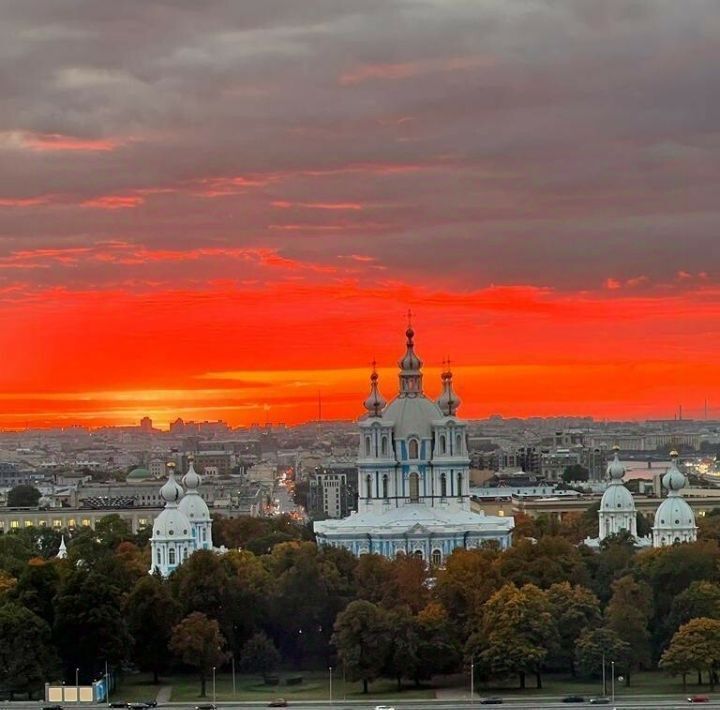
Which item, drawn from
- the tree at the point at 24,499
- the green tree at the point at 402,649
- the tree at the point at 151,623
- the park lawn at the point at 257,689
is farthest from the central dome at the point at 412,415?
the tree at the point at 24,499

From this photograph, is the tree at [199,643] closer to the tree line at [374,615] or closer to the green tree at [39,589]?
the tree line at [374,615]

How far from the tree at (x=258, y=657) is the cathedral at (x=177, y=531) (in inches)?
916

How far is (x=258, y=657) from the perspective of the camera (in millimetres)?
94812

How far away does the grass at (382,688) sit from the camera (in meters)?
87.9

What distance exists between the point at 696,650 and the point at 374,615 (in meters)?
12.2

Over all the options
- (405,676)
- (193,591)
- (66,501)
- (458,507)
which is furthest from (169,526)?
(66,501)

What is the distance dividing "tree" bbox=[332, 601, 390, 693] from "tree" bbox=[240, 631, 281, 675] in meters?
5.41

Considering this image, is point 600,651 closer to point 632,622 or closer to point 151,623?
point 632,622

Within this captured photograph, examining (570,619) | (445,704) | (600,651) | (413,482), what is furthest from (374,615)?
(413,482)

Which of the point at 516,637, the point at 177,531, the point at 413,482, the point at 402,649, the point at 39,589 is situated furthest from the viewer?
the point at 413,482

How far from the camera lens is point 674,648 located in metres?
88.2

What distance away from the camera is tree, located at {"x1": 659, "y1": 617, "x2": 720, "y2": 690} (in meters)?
87.6

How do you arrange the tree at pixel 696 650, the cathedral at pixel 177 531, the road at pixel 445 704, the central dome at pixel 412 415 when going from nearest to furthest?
the road at pixel 445 704 → the tree at pixel 696 650 → the cathedral at pixel 177 531 → the central dome at pixel 412 415

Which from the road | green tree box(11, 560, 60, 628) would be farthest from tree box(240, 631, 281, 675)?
green tree box(11, 560, 60, 628)
